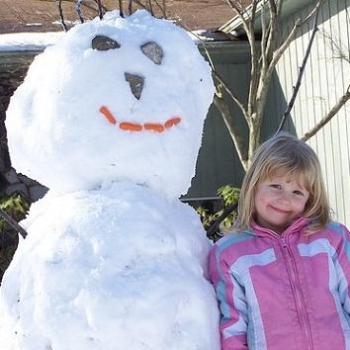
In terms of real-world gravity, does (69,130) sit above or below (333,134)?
above

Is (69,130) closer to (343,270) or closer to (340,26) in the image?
(343,270)

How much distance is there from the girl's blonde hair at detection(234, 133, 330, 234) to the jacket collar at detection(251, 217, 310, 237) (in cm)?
2

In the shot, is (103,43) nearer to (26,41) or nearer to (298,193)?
(298,193)

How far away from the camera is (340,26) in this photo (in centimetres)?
687

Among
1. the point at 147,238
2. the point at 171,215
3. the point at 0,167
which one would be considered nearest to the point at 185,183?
the point at 171,215

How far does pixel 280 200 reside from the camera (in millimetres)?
2305

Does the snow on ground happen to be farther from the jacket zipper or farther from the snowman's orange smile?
the jacket zipper

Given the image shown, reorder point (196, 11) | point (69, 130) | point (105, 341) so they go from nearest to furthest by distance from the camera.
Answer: point (105, 341)
point (69, 130)
point (196, 11)

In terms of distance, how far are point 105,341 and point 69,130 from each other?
22.9 inches

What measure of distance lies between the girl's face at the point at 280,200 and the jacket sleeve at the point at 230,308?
20 cm

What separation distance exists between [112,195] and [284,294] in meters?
0.54

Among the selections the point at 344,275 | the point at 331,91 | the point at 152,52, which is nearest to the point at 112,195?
the point at 152,52

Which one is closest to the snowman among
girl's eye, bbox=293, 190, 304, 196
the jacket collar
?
the jacket collar

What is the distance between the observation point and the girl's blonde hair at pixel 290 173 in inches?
91.0
